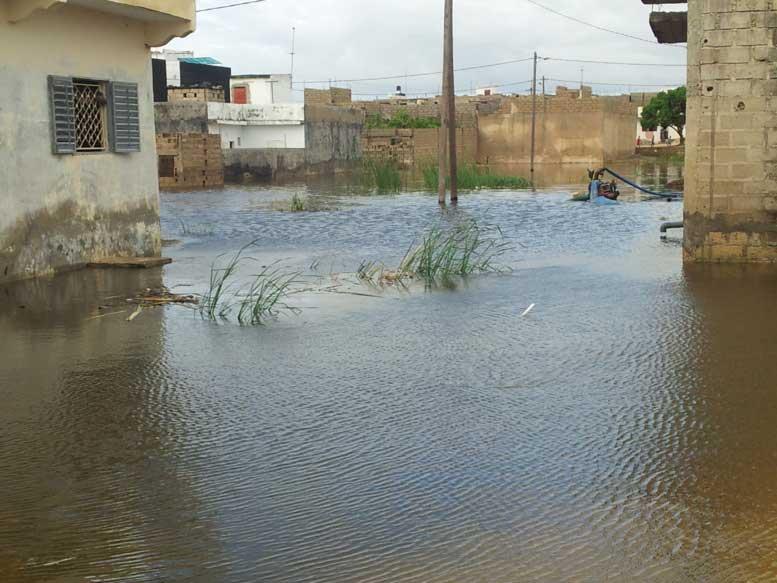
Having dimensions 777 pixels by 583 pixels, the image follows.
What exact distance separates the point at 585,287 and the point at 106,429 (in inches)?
254

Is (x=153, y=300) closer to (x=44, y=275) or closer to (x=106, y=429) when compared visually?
(x=44, y=275)

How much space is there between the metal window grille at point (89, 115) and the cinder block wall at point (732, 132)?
24.0 feet

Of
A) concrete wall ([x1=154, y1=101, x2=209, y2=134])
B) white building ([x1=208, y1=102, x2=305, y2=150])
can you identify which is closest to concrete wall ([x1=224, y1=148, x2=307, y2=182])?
concrete wall ([x1=154, y1=101, x2=209, y2=134])

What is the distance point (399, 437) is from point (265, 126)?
3994 centimetres

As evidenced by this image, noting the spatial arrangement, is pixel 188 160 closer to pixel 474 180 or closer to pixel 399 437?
pixel 474 180

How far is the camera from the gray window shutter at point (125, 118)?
12.8 metres

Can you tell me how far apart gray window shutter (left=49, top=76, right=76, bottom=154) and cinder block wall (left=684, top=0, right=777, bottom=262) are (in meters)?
7.42

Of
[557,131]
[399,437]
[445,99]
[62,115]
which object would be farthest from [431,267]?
[557,131]

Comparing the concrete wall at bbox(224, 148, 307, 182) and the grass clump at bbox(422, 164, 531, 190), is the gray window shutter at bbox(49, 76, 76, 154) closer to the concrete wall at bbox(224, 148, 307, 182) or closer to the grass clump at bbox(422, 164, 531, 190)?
the grass clump at bbox(422, 164, 531, 190)

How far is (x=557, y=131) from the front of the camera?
172 ft

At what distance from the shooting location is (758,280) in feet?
36.9

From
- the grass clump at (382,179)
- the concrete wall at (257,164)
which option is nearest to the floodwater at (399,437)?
the grass clump at (382,179)

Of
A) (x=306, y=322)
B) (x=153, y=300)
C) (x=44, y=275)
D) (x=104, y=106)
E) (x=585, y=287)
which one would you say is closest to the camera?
(x=306, y=322)

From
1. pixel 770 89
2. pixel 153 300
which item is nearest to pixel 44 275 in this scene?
pixel 153 300
